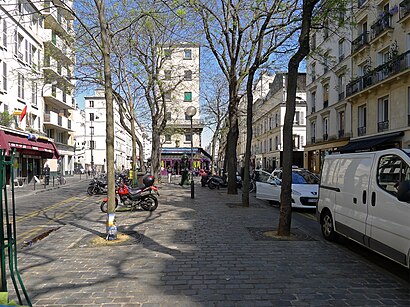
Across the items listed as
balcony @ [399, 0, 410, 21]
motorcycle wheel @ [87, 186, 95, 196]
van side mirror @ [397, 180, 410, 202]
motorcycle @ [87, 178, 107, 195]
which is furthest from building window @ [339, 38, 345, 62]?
van side mirror @ [397, 180, 410, 202]

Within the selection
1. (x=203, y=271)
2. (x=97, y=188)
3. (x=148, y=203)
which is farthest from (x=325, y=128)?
(x=203, y=271)

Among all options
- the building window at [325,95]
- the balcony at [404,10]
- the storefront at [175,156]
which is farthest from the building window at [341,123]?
the storefront at [175,156]

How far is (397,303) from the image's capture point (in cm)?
422

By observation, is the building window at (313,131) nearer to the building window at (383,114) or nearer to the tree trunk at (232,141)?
the building window at (383,114)

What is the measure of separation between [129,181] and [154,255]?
17.6 meters

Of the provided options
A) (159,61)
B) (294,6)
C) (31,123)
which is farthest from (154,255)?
(31,123)

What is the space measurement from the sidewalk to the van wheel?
0.17 meters

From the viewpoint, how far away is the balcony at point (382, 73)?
21125 mm

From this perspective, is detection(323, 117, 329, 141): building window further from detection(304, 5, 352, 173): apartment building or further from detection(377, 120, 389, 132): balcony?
detection(377, 120, 389, 132): balcony

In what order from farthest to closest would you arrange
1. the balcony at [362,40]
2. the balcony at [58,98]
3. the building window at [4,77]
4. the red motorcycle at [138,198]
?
1. the balcony at [58,98]
2. the balcony at [362,40]
3. the building window at [4,77]
4. the red motorcycle at [138,198]

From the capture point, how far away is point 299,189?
42.4ft

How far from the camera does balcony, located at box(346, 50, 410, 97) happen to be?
2112 centimetres

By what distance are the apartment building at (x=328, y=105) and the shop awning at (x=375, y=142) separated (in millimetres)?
3231

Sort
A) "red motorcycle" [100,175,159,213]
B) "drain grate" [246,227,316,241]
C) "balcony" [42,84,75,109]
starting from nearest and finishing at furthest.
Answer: "drain grate" [246,227,316,241]
"red motorcycle" [100,175,159,213]
"balcony" [42,84,75,109]
